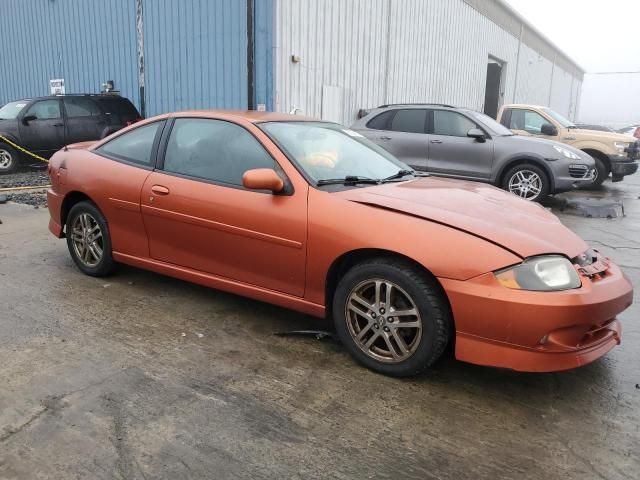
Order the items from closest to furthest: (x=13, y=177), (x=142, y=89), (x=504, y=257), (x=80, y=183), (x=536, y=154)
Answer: (x=504, y=257) → (x=80, y=183) → (x=536, y=154) → (x=13, y=177) → (x=142, y=89)

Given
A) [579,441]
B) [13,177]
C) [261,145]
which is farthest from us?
[13,177]

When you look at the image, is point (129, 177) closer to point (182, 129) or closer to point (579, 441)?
point (182, 129)

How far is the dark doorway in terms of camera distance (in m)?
25.5

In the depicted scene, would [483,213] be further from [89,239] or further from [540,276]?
[89,239]

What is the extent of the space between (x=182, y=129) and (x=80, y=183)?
1.08 m

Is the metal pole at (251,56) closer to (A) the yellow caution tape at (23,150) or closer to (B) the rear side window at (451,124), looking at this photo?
(B) the rear side window at (451,124)

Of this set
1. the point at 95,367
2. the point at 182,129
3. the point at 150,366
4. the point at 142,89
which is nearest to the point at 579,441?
the point at 150,366

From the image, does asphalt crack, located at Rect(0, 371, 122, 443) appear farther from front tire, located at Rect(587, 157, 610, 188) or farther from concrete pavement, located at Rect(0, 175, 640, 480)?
front tire, located at Rect(587, 157, 610, 188)

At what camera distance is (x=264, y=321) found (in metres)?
3.82

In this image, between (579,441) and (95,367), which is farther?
(95,367)

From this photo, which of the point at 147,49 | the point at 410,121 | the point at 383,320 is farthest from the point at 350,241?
the point at 147,49

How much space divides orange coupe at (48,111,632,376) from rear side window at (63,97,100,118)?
802 cm

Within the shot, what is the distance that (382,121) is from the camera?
30.8ft

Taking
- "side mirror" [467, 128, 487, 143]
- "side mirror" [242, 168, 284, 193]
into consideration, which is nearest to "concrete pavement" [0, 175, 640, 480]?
"side mirror" [242, 168, 284, 193]
